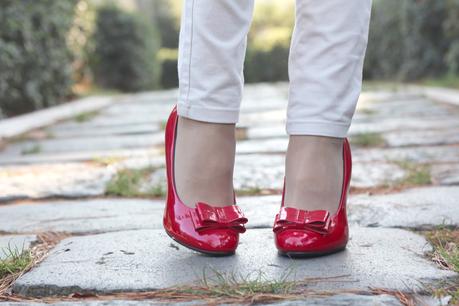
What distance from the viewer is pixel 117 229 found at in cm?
133

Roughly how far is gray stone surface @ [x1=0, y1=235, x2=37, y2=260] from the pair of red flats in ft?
0.95

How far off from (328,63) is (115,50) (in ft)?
24.9

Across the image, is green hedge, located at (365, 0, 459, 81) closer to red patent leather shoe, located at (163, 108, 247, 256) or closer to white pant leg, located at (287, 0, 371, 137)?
white pant leg, located at (287, 0, 371, 137)

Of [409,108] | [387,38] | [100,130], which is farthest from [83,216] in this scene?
[387,38]

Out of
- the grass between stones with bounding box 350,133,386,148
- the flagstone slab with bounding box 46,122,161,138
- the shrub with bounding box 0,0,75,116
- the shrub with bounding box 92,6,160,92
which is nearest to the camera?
the grass between stones with bounding box 350,133,386,148

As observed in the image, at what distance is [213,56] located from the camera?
1.09 m

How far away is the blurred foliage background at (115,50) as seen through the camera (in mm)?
4191

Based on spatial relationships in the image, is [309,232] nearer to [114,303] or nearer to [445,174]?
[114,303]

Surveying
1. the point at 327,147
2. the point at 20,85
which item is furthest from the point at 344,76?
the point at 20,85

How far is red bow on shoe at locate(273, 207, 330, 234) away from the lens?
108cm

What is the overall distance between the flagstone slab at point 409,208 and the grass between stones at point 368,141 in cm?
81

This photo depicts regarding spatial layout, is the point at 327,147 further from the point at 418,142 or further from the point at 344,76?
the point at 418,142

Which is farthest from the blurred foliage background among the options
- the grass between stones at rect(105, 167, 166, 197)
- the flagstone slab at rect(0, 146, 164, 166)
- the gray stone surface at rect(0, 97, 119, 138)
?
the grass between stones at rect(105, 167, 166, 197)

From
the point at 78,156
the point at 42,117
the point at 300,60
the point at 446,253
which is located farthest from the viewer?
the point at 42,117
